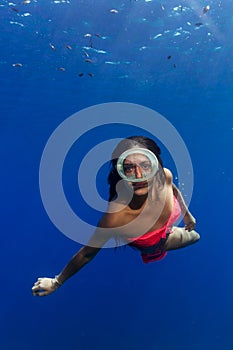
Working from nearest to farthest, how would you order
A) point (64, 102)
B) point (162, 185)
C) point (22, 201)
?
point (162, 185)
point (64, 102)
point (22, 201)

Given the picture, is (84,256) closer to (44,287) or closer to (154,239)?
(44,287)

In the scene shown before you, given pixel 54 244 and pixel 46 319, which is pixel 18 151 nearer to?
pixel 54 244

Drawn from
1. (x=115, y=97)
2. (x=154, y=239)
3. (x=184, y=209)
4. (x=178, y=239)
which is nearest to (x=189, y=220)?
(x=184, y=209)

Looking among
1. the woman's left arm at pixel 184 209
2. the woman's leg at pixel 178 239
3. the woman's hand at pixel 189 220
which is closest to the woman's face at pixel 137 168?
the woman's left arm at pixel 184 209

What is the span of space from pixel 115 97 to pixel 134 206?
26.6 m

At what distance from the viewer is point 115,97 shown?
2894 cm

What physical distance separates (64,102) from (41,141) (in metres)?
12.8

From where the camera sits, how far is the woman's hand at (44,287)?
357 centimetres

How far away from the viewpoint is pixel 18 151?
4416 centimetres

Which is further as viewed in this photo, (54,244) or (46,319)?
(54,244)

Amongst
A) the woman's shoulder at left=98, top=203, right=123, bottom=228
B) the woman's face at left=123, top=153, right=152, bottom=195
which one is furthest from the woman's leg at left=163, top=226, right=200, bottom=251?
the woman's face at left=123, top=153, right=152, bottom=195

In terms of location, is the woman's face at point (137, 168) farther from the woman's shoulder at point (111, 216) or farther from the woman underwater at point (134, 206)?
the woman's shoulder at point (111, 216)

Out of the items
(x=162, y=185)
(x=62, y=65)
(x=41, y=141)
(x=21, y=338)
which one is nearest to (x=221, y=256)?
(x=41, y=141)

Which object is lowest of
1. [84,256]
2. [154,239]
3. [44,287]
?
[44,287]
